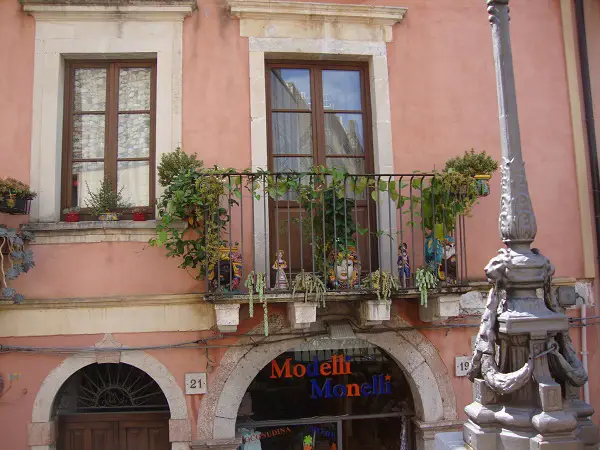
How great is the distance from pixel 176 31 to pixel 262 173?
2.17 meters

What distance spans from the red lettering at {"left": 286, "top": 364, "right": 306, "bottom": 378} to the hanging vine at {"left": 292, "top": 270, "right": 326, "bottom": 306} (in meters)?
1.33

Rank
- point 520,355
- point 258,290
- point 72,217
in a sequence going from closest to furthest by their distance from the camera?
point 520,355
point 258,290
point 72,217

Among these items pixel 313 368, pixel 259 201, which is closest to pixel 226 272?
pixel 259 201

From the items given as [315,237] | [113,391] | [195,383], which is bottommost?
[113,391]

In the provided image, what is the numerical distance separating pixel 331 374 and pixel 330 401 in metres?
0.32

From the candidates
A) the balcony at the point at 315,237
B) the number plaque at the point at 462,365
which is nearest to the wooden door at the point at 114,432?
the balcony at the point at 315,237

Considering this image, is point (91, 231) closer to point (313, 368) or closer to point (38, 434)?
point (38, 434)

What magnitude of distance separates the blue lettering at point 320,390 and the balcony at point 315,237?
1.38 meters

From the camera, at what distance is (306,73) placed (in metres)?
6.86

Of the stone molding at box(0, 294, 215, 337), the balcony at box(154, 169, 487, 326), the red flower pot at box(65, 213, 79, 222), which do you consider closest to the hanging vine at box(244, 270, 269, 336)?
the balcony at box(154, 169, 487, 326)

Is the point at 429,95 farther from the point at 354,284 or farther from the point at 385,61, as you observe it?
the point at 354,284

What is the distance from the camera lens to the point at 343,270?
19.0 feet

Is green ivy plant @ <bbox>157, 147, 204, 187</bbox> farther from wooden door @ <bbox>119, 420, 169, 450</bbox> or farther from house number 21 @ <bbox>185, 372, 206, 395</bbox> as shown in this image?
wooden door @ <bbox>119, 420, 169, 450</bbox>

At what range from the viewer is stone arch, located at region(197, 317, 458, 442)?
6.00m
